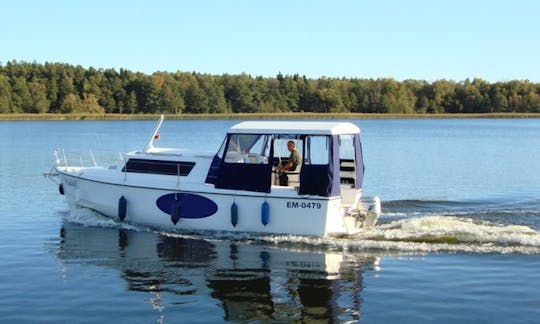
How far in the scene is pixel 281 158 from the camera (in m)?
16.7

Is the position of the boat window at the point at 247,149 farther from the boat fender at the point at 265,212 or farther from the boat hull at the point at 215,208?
the boat fender at the point at 265,212

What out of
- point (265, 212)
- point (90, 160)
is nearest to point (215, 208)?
point (265, 212)

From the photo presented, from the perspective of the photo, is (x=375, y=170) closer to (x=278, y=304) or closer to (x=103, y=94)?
(x=278, y=304)

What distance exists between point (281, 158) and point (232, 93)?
382ft

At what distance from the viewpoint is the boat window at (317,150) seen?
51.9 feet

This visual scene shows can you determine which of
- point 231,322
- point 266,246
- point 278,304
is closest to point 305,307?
point 278,304

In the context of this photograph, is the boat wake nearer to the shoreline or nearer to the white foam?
the white foam

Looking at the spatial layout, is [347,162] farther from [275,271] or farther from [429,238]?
[275,271]

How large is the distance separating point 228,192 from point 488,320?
714 cm

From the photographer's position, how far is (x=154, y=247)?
15.8 m

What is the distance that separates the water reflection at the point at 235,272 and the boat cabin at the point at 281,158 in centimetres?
138

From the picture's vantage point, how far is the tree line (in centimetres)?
11788

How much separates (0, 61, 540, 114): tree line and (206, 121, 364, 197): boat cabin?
4088 inches

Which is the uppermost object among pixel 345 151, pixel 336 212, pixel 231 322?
pixel 345 151
